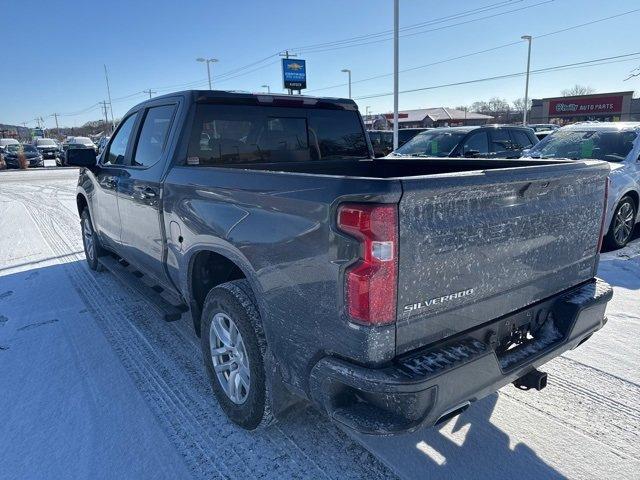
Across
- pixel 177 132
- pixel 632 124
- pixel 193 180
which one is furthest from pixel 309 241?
pixel 632 124

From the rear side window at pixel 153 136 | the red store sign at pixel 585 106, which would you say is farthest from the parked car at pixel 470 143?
the red store sign at pixel 585 106

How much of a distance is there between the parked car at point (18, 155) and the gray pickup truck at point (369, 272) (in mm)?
30880

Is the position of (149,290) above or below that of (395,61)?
below

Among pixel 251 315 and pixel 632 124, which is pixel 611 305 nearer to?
pixel 251 315

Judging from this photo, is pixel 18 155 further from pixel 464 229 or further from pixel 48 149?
pixel 464 229

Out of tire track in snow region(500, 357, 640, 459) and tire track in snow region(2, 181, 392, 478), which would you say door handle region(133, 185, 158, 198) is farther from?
tire track in snow region(500, 357, 640, 459)

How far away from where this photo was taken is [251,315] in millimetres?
2496

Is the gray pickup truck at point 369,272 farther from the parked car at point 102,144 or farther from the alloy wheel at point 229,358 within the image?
the parked car at point 102,144

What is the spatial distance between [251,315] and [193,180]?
1037mm

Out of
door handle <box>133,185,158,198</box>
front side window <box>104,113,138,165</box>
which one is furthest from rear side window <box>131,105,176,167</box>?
front side window <box>104,113,138,165</box>

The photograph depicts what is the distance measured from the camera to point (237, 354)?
270 cm

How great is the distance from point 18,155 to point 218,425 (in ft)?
104

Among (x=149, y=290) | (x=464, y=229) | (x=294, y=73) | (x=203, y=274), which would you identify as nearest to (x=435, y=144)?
(x=149, y=290)

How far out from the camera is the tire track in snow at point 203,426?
2424mm
